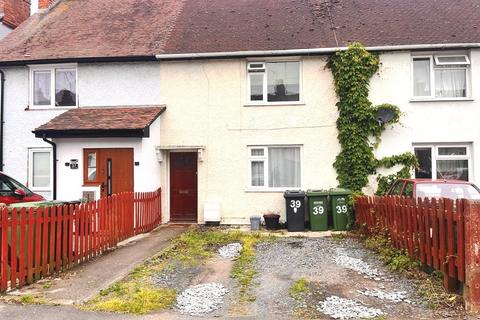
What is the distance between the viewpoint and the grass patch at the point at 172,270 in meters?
5.77

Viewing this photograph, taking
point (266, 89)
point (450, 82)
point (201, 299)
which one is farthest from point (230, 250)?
point (450, 82)

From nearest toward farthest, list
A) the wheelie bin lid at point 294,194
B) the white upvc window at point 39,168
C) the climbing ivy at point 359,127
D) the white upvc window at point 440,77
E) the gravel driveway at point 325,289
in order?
the gravel driveway at point 325,289 < the wheelie bin lid at point 294,194 < the climbing ivy at point 359,127 < the white upvc window at point 440,77 < the white upvc window at point 39,168

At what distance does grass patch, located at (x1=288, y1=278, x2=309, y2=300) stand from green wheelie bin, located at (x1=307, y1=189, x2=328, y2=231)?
536cm

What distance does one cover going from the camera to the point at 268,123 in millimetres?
13484

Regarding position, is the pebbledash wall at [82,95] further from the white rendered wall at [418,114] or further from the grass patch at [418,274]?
the grass patch at [418,274]

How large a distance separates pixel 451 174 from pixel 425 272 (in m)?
7.15

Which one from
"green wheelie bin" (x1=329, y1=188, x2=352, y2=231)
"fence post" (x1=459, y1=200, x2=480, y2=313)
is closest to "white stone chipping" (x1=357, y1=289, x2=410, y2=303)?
"fence post" (x1=459, y1=200, x2=480, y2=313)

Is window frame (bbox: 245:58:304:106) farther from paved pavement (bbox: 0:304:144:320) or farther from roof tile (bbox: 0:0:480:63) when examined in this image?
paved pavement (bbox: 0:304:144:320)

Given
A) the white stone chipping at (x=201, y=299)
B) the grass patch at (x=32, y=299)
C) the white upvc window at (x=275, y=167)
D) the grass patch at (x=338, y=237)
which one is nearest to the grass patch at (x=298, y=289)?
the white stone chipping at (x=201, y=299)

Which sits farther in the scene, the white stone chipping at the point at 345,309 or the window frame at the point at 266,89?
the window frame at the point at 266,89

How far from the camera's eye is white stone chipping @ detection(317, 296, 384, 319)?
535cm

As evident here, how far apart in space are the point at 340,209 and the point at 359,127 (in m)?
2.65

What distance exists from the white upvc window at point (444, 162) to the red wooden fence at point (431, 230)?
4482 mm

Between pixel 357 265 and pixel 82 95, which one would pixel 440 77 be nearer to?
pixel 357 265
